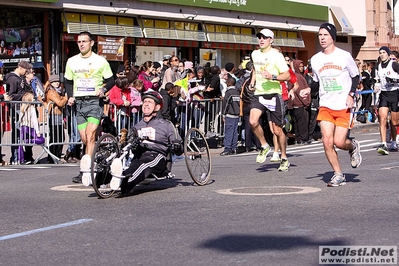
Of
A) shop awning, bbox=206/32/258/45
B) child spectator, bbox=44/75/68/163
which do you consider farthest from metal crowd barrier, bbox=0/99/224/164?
shop awning, bbox=206/32/258/45

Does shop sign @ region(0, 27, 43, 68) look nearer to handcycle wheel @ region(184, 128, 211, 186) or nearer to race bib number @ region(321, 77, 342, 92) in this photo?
handcycle wheel @ region(184, 128, 211, 186)

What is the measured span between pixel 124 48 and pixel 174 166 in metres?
15.5

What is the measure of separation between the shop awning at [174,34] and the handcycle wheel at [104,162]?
65.7 feet

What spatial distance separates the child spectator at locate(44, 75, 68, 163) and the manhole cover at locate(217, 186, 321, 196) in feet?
23.4

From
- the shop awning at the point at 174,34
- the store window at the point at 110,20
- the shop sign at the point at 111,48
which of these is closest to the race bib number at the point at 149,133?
the shop sign at the point at 111,48

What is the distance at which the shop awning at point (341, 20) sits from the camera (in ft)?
141

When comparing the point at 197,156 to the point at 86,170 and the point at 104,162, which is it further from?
the point at 86,170

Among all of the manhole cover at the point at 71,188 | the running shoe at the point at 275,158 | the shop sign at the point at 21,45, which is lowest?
the manhole cover at the point at 71,188

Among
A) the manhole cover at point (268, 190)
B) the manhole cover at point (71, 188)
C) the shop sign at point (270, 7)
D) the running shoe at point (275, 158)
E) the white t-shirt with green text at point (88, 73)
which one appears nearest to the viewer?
the manhole cover at point (268, 190)

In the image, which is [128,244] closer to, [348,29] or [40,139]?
[40,139]

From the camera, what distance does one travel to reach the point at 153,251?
6.95 metres

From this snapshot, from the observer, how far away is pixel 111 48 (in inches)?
1121

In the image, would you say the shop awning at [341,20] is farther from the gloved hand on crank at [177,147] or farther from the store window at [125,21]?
the gloved hand on crank at [177,147]

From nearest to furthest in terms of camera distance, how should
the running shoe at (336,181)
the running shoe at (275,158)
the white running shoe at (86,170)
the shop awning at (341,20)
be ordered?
the white running shoe at (86,170), the running shoe at (336,181), the running shoe at (275,158), the shop awning at (341,20)
